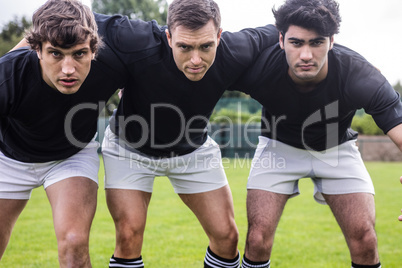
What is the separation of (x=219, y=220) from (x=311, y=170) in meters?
0.98

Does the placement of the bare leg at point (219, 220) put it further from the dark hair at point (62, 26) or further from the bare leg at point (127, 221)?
the dark hair at point (62, 26)

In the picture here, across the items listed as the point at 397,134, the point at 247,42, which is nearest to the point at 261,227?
the point at 397,134

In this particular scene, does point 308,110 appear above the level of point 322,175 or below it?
above

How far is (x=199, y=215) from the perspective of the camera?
4.61 meters

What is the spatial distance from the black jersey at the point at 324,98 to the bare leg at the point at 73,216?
1.64 meters

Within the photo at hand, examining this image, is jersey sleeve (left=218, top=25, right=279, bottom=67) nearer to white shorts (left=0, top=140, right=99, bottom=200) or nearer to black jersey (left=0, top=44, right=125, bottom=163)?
black jersey (left=0, top=44, right=125, bottom=163)

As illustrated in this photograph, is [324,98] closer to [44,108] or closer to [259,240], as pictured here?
[259,240]

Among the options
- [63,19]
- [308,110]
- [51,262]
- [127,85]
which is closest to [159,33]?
[127,85]

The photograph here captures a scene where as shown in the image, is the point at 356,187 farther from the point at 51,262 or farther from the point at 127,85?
the point at 51,262

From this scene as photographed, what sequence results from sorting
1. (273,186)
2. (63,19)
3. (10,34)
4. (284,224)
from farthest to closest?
1. (10,34)
2. (284,224)
3. (273,186)
4. (63,19)

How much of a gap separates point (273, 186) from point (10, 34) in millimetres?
35623

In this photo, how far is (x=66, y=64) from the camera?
3.47 m

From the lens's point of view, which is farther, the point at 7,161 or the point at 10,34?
the point at 10,34

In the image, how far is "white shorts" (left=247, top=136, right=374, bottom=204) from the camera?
4441 mm
